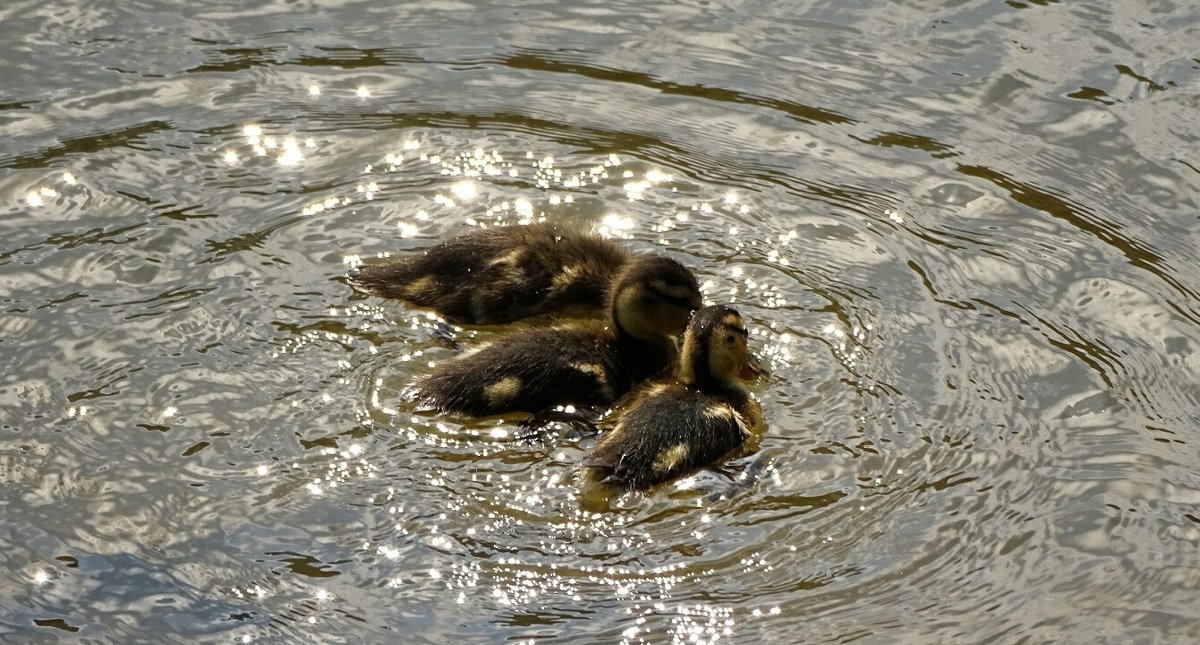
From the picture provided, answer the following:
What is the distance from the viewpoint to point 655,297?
4.81 metres

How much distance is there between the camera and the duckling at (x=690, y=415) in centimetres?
416

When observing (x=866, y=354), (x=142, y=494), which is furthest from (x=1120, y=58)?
(x=142, y=494)

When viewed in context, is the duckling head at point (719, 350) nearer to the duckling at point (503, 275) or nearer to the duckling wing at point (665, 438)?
the duckling wing at point (665, 438)

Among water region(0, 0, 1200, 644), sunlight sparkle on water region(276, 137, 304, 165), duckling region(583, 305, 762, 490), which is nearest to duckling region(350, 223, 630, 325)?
water region(0, 0, 1200, 644)

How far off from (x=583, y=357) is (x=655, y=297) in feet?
1.03

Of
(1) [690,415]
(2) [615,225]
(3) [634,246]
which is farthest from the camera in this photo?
(2) [615,225]

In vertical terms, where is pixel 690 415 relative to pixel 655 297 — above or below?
below

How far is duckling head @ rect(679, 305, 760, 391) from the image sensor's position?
179 inches

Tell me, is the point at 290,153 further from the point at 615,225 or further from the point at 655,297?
the point at 655,297

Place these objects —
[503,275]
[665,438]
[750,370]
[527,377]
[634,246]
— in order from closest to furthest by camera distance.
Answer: [665,438] → [527,377] → [750,370] → [503,275] → [634,246]

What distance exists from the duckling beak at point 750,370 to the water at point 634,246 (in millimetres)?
125

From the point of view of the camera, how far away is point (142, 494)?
4.09m

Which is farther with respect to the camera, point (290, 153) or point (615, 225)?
point (290, 153)

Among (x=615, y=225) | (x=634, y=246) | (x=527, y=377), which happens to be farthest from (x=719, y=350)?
(x=615, y=225)
